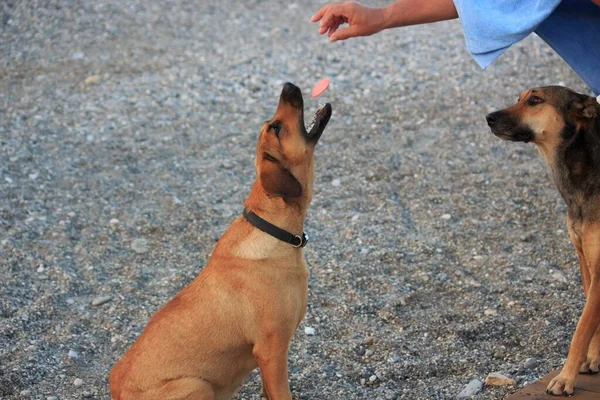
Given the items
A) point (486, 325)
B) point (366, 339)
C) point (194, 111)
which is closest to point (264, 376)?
point (366, 339)

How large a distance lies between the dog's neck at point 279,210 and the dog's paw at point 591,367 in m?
1.70

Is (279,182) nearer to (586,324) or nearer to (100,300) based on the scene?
(586,324)

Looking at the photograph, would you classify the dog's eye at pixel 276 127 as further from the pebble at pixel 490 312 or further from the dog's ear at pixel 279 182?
the pebble at pixel 490 312

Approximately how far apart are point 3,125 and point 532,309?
214 inches

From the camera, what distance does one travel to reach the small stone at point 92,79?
31.8 ft

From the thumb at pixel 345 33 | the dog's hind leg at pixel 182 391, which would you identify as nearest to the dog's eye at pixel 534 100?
the thumb at pixel 345 33

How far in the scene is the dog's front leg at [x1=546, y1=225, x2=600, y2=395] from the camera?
14.5ft

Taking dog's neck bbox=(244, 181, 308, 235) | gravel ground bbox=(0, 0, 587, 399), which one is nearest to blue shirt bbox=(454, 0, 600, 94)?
dog's neck bbox=(244, 181, 308, 235)

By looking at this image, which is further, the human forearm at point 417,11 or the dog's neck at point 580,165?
the human forearm at point 417,11

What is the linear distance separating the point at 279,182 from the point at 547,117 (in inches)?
58.4

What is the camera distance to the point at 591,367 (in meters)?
4.74

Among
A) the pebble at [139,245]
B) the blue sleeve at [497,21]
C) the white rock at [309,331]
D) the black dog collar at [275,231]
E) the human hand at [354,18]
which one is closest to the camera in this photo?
the blue sleeve at [497,21]

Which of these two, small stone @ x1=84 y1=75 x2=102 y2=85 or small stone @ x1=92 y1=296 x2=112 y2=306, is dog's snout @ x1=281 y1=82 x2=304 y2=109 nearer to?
small stone @ x1=92 y1=296 x2=112 y2=306

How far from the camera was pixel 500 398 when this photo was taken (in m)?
4.69
